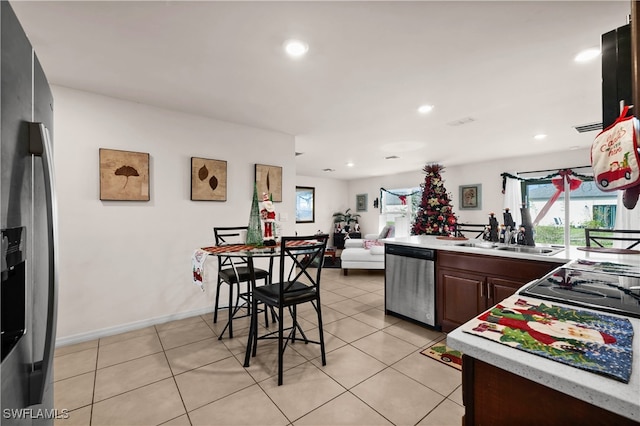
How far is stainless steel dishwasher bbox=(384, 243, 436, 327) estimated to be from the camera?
2842mm

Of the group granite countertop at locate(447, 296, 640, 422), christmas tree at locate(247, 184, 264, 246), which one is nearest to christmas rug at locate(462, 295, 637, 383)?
granite countertop at locate(447, 296, 640, 422)

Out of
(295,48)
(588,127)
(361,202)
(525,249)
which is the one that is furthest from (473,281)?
(361,202)

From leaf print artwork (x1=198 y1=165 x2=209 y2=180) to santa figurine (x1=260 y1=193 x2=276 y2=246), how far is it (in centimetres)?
109

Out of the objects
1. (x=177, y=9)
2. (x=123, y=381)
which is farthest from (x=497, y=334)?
(x=123, y=381)

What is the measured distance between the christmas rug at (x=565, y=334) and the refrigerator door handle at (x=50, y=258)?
1.17 meters

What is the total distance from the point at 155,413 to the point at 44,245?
1.43 m

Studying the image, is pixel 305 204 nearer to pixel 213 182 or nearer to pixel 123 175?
pixel 213 182

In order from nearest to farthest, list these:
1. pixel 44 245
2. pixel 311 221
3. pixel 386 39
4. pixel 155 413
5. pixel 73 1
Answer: pixel 44 245, pixel 73 1, pixel 155 413, pixel 386 39, pixel 311 221

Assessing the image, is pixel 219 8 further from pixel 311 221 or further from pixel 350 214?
pixel 350 214

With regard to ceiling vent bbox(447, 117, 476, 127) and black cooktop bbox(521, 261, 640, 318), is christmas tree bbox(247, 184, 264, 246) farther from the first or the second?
ceiling vent bbox(447, 117, 476, 127)

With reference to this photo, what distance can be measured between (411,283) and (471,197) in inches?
171

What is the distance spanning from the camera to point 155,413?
171cm

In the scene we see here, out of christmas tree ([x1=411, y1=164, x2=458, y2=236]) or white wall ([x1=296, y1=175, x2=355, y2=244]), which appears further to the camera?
white wall ([x1=296, y1=175, x2=355, y2=244])

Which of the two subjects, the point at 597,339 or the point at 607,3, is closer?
the point at 597,339
